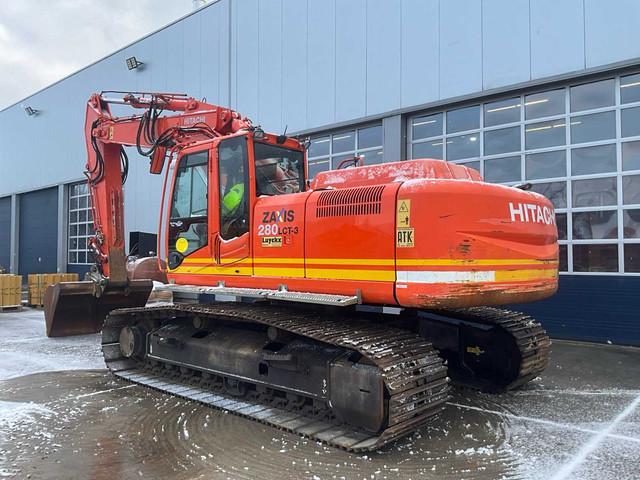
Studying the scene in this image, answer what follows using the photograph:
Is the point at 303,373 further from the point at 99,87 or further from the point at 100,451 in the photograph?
the point at 99,87

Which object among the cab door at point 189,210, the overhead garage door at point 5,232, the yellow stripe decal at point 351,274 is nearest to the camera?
the yellow stripe decal at point 351,274

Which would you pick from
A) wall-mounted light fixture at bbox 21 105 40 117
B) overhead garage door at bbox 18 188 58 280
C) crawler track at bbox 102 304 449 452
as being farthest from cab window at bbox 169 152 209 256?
wall-mounted light fixture at bbox 21 105 40 117

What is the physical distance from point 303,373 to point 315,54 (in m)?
9.73

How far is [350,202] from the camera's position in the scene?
15.9 ft

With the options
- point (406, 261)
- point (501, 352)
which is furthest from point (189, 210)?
point (501, 352)

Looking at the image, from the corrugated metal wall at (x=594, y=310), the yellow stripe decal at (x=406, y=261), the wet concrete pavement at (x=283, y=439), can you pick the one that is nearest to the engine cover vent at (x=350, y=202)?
the yellow stripe decal at (x=406, y=261)

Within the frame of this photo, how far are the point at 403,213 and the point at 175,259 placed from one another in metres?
3.12

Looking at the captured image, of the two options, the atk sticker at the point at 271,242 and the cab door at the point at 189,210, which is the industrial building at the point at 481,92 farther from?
the atk sticker at the point at 271,242

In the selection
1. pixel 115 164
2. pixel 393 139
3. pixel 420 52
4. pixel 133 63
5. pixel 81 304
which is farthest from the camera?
pixel 133 63

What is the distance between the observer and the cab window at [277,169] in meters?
5.80

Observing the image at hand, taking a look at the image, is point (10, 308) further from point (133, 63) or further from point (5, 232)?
point (5, 232)

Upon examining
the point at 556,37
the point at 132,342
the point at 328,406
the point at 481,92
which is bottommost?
the point at 328,406

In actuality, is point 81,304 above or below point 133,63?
below

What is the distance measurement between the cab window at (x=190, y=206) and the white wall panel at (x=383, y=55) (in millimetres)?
6446
